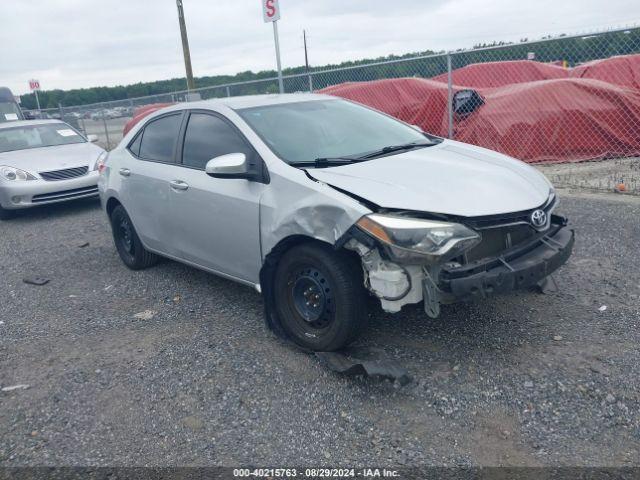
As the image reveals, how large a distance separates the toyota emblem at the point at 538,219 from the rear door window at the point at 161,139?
2.89 metres

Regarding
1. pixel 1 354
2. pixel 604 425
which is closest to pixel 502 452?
pixel 604 425

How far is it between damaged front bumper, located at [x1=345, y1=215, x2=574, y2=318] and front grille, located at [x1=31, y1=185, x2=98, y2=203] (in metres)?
7.02

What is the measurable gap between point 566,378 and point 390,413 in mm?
1035

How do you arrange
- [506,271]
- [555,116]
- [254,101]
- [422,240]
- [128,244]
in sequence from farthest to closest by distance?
1. [555,116]
2. [128,244]
3. [254,101]
4. [506,271]
5. [422,240]

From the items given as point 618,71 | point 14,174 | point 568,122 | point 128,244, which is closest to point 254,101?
point 128,244

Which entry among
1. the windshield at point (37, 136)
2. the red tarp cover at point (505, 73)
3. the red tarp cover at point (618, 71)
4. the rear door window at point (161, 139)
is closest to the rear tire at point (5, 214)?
the windshield at point (37, 136)

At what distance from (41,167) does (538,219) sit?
309 inches

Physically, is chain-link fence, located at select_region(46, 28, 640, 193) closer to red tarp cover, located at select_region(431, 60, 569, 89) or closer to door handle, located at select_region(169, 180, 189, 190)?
red tarp cover, located at select_region(431, 60, 569, 89)

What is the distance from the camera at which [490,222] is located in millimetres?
3252

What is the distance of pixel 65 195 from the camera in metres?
8.94

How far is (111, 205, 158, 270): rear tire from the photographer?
5.57 m

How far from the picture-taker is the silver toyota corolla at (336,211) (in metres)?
3.18

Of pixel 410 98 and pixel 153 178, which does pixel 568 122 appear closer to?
pixel 410 98

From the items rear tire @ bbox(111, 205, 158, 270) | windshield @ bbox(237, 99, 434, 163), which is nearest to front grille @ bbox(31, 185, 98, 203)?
rear tire @ bbox(111, 205, 158, 270)
